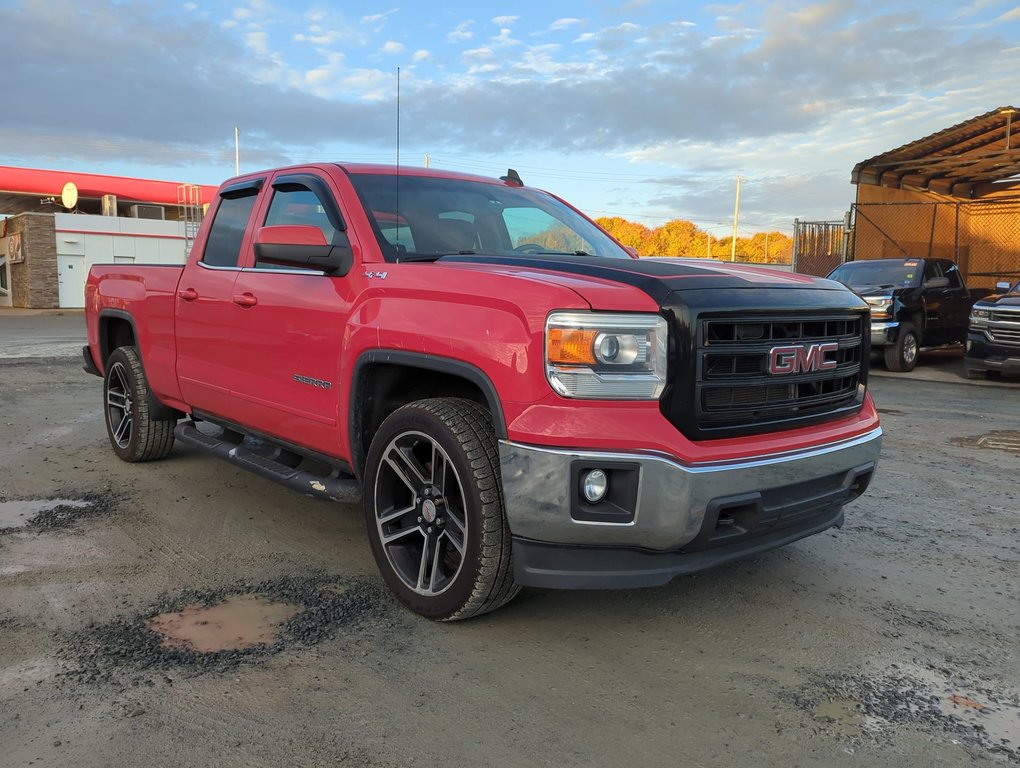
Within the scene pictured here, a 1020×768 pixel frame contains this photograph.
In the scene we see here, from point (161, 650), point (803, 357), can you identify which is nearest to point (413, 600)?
point (161, 650)

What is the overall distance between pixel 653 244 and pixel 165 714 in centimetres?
5387

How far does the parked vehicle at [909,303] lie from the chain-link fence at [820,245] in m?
6.56

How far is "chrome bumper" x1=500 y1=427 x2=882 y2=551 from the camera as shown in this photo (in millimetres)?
2604

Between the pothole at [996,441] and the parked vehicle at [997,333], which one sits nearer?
the pothole at [996,441]

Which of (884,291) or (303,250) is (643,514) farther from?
(884,291)

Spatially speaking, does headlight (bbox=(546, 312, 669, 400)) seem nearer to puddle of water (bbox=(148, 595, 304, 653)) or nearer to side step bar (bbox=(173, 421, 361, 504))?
side step bar (bbox=(173, 421, 361, 504))

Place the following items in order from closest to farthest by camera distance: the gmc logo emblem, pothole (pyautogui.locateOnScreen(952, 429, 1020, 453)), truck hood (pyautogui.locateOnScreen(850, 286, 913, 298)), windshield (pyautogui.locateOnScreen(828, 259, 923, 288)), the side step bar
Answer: the gmc logo emblem < the side step bar < pothole (pyautogui.locateOnScreen(952, 429, 1020, 453)) < truck hood (pyautogui.locateOnScreen(850, 286, 913, 298)) < windshield (pyautogui.locateOnScreen(828, 259, 923, 288))

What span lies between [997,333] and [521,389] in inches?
408

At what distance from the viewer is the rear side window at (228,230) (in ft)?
15.1

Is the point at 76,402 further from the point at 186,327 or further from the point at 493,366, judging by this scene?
the point at 493,366

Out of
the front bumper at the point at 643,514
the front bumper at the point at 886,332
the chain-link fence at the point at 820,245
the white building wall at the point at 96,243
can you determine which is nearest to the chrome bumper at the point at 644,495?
the front bumper at the point at 643,514

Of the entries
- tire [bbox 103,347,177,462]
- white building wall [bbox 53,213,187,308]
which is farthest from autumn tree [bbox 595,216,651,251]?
tire [bbox 103,347,177,462]

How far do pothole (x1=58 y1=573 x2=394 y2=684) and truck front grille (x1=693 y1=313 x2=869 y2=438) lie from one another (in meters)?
1.61

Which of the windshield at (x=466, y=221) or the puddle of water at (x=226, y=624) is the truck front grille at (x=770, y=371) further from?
the puddle of water at (x=226, y=624)
